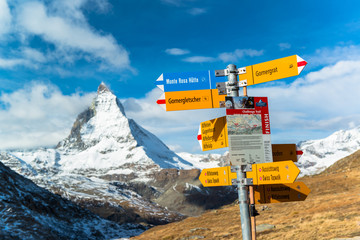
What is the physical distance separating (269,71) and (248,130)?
185 cm

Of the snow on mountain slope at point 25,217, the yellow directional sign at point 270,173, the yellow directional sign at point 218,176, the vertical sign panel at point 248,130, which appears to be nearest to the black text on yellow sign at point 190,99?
the vertical sign panel at point 248,130

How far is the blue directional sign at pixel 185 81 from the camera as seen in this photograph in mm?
8930

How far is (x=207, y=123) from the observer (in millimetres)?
9109

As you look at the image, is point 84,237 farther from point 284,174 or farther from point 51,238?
point 284,174

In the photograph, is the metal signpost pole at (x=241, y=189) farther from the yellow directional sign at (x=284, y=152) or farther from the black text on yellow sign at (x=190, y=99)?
the yellow directional sign at (x=284, y=152)

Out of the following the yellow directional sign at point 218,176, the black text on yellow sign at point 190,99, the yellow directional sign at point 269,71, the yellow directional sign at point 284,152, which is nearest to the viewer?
the yellow directional sign at point 269,71

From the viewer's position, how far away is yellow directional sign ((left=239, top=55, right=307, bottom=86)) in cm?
848

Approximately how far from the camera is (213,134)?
8.82m

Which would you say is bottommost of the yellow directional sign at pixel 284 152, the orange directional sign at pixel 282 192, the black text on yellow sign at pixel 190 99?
the orange directional sign at pixel 282 192

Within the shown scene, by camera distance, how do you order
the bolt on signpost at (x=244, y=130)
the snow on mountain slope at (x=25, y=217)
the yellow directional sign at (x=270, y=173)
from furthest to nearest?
1. the snow on mountain slope at (x=25, y=217)
2. the yellow directional sign at (x=270, y=173)
3. the bolt on signpost at (x=244, y=130)

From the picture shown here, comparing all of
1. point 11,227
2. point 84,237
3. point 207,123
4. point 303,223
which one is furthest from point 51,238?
point 207,123

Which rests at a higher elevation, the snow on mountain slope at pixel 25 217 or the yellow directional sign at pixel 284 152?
the yellow directional sign at pixel 284 152

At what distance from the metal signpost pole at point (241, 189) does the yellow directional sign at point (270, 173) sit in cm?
26

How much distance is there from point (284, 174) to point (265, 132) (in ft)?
3.70
